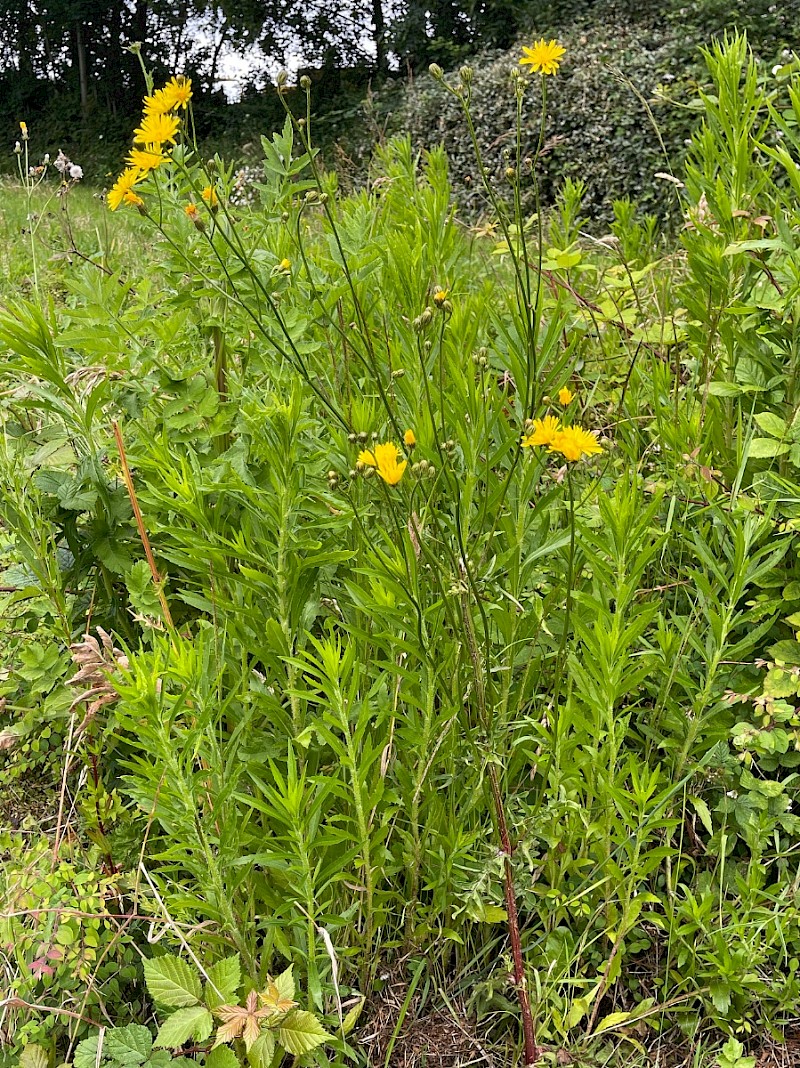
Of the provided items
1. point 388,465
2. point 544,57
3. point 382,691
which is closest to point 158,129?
point 544,57

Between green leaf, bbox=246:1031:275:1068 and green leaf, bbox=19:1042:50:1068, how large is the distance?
0.32m

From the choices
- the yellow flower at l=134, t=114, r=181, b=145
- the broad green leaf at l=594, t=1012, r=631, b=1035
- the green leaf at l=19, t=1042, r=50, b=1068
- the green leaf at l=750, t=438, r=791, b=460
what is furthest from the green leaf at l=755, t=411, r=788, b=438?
the green leaf at l=19, t=1042, r=50, b=1068

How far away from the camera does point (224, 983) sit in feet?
3.66

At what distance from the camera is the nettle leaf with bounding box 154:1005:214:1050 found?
107 centimetres

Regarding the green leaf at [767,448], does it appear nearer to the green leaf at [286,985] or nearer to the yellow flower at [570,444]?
the yellow flower at [570,444]

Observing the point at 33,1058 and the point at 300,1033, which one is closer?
the point at 300,1033

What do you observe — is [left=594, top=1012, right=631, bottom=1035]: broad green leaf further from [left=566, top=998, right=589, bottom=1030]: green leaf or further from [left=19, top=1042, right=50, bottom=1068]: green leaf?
[left=19, top=1042, right=50, bottom=1068]: green leaf

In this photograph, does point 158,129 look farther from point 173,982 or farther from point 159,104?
point 173,982

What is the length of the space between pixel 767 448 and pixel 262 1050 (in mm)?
1206

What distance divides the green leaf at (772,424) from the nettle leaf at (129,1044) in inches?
53.2

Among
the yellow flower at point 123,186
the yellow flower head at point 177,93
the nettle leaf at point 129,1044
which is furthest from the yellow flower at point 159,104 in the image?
the nettle leaf at point 129,1044

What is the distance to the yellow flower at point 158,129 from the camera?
1309 mm

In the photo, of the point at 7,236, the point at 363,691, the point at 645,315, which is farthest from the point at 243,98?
the point at 363,691

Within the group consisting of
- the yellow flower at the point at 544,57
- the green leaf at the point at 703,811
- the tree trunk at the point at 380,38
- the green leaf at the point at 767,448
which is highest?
the tree trunk at the point at 380,38
